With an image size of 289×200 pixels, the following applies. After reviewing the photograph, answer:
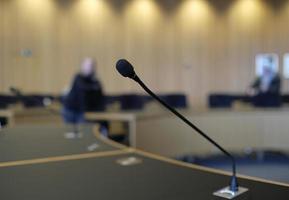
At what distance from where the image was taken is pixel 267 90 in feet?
22.0

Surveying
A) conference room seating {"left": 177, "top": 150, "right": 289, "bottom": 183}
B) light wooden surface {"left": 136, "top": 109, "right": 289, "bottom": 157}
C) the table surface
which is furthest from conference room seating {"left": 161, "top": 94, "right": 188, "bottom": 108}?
the table surface

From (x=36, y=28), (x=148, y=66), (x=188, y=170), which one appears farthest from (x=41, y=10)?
(x=188, y=170)

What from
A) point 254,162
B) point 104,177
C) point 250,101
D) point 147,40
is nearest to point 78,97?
point 254,162

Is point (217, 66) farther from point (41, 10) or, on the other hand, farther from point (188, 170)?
point (188, 170)

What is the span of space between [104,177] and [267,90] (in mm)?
5379

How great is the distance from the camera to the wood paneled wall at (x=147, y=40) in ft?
26.0

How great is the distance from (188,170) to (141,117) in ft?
9.56

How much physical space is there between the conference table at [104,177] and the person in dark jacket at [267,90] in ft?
12.5

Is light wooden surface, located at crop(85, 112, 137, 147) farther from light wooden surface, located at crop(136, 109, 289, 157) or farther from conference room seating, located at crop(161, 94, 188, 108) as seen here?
conference room seating, located at crop(161, 94, 188, 108)

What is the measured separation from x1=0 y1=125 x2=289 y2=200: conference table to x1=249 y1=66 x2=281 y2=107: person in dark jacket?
3798mm

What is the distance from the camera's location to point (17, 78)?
25.7 ft

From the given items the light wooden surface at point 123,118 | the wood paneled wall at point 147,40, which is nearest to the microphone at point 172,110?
the light wooden surface at point 123,118

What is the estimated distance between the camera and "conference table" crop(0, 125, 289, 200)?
1558mm

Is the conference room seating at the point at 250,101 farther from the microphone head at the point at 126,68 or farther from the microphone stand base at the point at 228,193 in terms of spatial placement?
the microphone head at the point at 126,68
